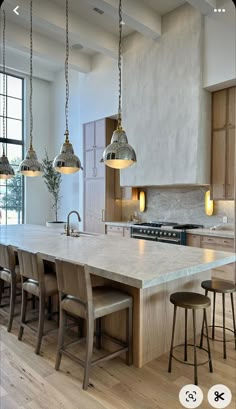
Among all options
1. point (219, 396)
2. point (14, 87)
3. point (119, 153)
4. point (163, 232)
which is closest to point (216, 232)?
point (163, 232)

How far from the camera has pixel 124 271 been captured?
2.15m

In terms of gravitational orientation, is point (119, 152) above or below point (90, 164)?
below

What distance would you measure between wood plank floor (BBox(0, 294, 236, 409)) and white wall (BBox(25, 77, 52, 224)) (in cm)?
576

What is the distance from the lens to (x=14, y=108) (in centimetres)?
795

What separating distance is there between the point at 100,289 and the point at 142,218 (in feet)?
13.0

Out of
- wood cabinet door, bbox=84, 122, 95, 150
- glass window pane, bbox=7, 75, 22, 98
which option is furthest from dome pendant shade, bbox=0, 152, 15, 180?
glass window pane, bbox=7, 75, 22, 98

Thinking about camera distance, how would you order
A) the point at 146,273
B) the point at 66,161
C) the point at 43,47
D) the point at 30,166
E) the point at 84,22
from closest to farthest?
the point at 146,273 < the point at 66,161 < the point at 30,166 < the point at 84,22 < the point at 43,47

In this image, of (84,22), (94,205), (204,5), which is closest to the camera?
(204,5)

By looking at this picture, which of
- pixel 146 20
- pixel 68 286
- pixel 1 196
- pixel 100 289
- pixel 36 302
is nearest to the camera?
pixel 68 286

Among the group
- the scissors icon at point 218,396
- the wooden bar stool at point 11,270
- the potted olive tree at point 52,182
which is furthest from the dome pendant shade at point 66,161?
the potted olive tree at point 52,182

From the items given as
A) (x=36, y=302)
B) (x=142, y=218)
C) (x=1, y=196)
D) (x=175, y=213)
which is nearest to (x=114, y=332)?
(x=36, y=302)

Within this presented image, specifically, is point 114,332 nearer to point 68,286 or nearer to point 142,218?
point 68,286

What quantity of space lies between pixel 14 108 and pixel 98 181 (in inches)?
129

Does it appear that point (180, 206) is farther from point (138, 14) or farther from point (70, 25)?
point (70, 25)
